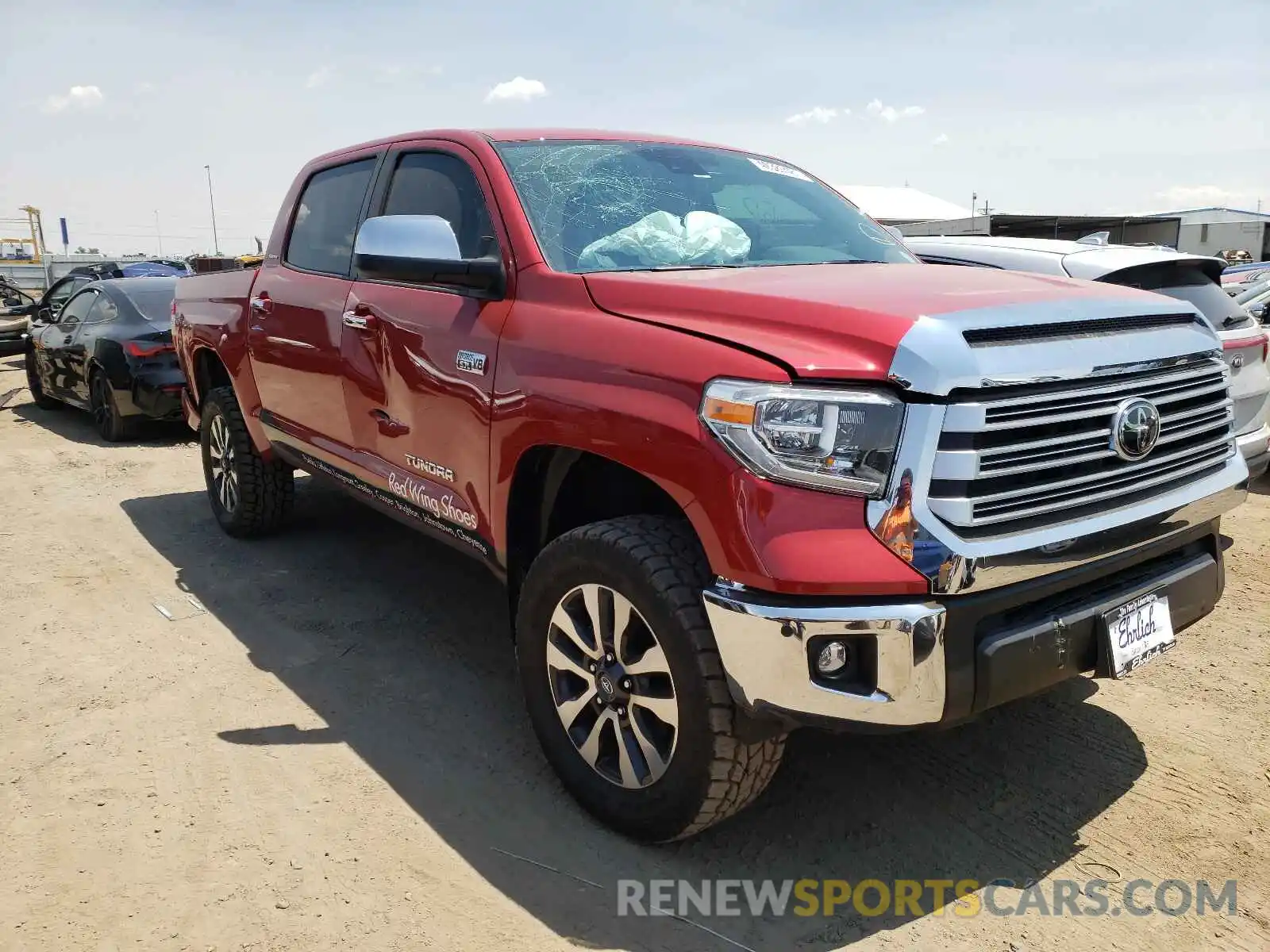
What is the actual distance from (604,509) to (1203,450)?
1.70 m

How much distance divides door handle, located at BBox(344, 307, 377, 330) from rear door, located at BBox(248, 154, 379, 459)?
0.26ft

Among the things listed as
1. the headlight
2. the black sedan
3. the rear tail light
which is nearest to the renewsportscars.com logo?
the headlight

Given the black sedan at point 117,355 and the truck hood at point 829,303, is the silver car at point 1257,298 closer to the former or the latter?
the truck hood at point 829,303

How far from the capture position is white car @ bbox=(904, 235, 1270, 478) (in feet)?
14.7

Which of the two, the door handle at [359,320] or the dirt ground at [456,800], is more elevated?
the door handle at [359,320]

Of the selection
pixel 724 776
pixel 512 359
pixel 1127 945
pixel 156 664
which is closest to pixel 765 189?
pixel 512 359

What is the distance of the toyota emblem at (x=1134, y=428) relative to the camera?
2373mm

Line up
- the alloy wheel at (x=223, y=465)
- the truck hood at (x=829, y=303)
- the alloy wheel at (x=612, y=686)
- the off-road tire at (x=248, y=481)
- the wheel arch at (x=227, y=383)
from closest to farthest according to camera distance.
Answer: the truck hood at (x=829, y=303) < the alloy wheel at (x=612, y=686) < the wheel arch at (x=227, y=383) < the off-road tire at (x=248, y=481) < the alloy wheel at (x=223, y=465)

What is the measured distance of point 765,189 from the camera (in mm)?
3697

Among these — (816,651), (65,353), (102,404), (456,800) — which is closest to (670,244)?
(816,651)

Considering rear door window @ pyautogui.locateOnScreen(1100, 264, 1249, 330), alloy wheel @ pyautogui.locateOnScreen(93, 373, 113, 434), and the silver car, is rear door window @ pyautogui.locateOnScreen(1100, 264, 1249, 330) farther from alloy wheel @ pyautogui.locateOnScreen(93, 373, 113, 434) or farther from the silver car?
alloy wheel @ pyautogui.locateOnScreen(93, 373, 113, 434)

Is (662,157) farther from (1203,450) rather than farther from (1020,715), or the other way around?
(1020,715)

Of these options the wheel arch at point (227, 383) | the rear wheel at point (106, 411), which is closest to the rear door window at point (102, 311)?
the rear wheel at point (106, 411)

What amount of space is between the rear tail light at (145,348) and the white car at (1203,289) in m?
6.45
